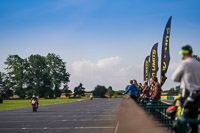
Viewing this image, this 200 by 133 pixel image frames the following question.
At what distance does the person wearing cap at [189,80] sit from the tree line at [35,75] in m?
115

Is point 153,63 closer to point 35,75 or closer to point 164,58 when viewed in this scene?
point 164,58

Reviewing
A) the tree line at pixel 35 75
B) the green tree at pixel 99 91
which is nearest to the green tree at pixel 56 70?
the tree line at pixel 35 75

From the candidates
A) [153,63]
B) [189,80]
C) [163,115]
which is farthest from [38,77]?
[189,80]

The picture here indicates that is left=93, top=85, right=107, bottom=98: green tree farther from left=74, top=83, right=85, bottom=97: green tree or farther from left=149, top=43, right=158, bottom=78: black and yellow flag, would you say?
left=149, top=43, right=158, bottom=78: black and yellow flag

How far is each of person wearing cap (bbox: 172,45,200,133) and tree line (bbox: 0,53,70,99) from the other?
378ft

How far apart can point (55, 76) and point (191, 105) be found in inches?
4781

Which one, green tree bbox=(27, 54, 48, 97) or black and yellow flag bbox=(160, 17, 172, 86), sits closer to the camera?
black and yellow flag bbox=(160, 17, 172, 86)

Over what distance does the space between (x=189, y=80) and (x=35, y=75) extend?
407ft

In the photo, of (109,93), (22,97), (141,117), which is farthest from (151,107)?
(109,93)

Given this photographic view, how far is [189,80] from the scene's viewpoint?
3795mm

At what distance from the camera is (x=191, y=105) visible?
3875 mm

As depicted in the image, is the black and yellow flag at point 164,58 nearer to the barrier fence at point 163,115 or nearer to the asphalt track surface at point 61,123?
the asphalt track surface at point 61,123

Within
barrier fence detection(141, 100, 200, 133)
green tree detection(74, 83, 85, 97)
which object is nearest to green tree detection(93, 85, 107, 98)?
green tree detection(74, 83, 85, 97)

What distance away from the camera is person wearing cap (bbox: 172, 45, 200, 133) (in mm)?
3754
